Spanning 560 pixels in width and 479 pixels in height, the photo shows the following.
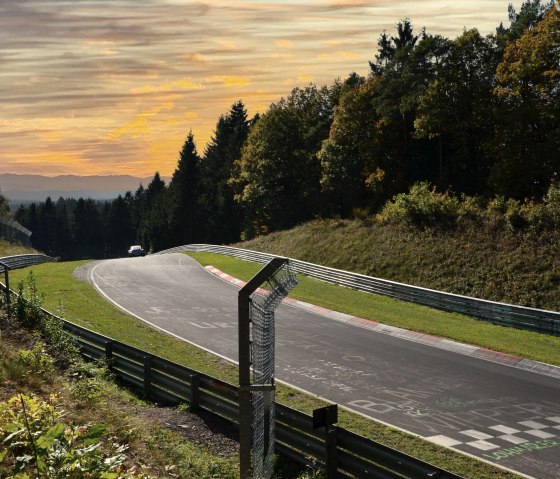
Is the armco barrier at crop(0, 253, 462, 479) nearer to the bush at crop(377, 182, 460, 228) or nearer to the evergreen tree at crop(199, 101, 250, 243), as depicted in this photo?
the bush at crop(377, 182, 460, 228)

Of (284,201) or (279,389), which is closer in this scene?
(279,389)

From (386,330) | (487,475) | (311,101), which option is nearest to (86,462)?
(487,475)

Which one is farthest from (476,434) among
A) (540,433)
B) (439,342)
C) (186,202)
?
(186,202)

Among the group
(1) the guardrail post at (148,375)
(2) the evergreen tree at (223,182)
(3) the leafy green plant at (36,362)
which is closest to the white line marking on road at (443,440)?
(1) the guardrail post at (148,375)

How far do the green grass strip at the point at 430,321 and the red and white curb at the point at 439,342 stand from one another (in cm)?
35

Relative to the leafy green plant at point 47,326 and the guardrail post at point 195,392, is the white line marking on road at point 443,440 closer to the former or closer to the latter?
the guardrail post at point 195,392

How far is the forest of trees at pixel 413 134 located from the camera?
1785 inches

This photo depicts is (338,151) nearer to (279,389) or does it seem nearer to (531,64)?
(531,64)

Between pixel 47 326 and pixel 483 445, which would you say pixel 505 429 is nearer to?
pixel 483 445

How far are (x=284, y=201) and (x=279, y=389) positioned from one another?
61.7 m

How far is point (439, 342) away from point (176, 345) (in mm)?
9371

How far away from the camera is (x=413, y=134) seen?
60.3 meters

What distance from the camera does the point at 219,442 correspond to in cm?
1481

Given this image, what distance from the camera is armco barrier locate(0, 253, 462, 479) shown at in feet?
36.6
